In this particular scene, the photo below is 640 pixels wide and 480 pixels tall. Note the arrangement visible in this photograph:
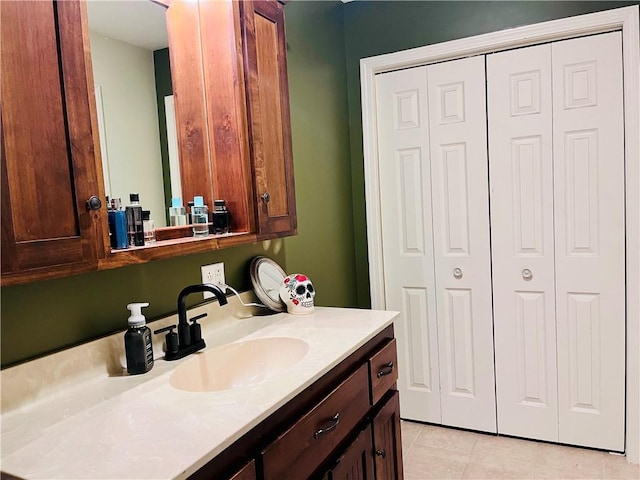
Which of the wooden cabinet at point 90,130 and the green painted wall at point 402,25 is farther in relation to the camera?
the green painted wall at point 402,25

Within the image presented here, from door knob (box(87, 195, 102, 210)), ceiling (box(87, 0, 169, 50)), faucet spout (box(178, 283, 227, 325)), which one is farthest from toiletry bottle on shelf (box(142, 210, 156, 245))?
ceiling (box(87, 0, 169, 50))

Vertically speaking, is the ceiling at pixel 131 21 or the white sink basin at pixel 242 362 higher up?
the ceiling at pixel 131 21

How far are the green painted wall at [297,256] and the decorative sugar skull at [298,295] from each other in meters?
0.18

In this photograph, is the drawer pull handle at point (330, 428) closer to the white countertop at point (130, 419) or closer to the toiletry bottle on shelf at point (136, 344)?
the white countertop at point (130, 419)

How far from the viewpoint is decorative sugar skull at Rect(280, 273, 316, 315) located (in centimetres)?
186

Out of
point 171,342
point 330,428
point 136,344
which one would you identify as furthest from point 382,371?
point 136,344

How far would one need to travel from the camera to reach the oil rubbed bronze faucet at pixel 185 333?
1397 mm

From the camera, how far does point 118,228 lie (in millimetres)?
1157

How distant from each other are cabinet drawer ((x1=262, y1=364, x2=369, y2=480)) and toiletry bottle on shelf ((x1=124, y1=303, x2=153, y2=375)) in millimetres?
451

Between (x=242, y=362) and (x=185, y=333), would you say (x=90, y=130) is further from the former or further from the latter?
(x=242, y=362)

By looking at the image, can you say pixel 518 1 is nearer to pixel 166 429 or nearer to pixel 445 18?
pixel 445 18

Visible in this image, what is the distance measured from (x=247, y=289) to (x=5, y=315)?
3.04 feet

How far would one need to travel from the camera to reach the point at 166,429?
38.1 inches

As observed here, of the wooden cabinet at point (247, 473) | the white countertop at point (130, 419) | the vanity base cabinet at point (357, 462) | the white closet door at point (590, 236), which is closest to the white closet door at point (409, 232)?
the white closet door at point (590, 236)
